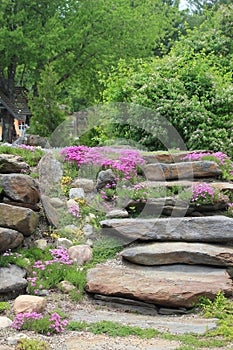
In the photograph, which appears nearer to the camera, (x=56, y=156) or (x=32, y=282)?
(x=32, y=282)

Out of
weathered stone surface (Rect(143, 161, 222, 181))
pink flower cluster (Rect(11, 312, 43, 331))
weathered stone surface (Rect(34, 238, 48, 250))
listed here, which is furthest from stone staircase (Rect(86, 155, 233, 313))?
pink flower cluster (Rect(11, 312, 43, 331))

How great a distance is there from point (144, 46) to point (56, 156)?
16.8m

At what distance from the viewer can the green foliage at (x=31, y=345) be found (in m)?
4.41

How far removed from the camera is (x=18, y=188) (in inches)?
285

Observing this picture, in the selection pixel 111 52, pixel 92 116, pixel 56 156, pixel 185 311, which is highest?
pixel 111 52

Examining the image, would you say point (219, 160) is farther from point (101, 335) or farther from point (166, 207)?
point (101, 335)

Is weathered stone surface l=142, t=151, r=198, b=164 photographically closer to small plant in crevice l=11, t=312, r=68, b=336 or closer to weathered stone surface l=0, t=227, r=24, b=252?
weathered stone surface l=0, t=227, r=24, b=252

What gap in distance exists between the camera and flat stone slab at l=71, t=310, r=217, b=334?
5316 millimetres

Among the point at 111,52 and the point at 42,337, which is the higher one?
the point at 111,52

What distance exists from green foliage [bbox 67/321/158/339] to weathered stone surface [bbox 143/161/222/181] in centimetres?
400

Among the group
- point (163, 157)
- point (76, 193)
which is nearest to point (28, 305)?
point (76, 193)

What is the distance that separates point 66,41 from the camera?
2209 cm

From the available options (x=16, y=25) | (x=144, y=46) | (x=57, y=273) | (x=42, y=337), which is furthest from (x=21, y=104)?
(x=42, y=337)

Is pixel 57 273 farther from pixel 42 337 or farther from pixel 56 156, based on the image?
pixel 56 156
